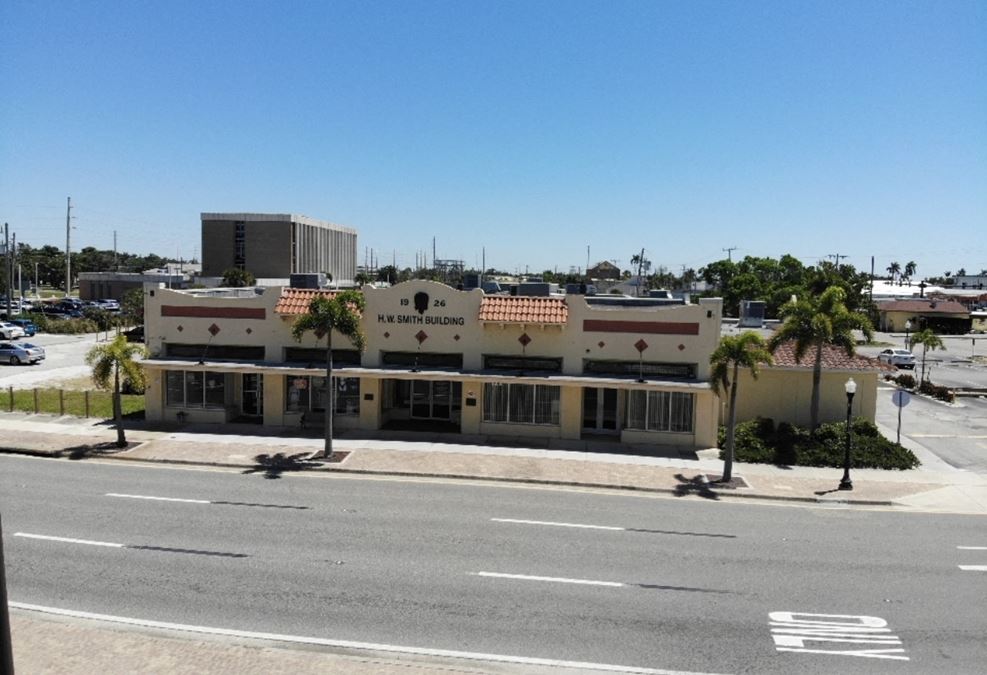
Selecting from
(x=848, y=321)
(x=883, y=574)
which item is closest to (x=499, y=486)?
(x=883, y=574)

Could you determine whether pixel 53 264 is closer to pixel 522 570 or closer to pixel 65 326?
pixel 65 326

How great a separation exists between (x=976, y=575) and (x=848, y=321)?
11898mm

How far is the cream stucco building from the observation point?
26391 mm

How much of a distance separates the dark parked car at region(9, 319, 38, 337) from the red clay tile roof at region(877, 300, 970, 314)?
90328 mm

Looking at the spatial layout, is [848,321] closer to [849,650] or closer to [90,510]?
[849,650]

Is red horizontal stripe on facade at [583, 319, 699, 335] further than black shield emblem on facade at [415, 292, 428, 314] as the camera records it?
No

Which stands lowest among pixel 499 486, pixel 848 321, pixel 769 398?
pixel 499 486

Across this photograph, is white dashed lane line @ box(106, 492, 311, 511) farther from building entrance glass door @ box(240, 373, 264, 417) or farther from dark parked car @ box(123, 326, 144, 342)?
dark parked car @ box(123, 326, 144, 342)

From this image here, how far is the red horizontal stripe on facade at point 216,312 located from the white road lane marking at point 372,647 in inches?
669

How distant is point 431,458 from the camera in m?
24.1

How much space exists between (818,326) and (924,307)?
253 ft

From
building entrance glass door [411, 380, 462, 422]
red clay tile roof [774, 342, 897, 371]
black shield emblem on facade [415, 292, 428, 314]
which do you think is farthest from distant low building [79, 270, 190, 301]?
red clay tile roof [774, 342, 897, 371]

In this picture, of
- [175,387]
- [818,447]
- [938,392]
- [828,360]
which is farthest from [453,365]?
[938,392]

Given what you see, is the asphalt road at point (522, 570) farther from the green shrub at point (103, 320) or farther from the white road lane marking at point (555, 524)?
the green shrub at point (103, 320)
